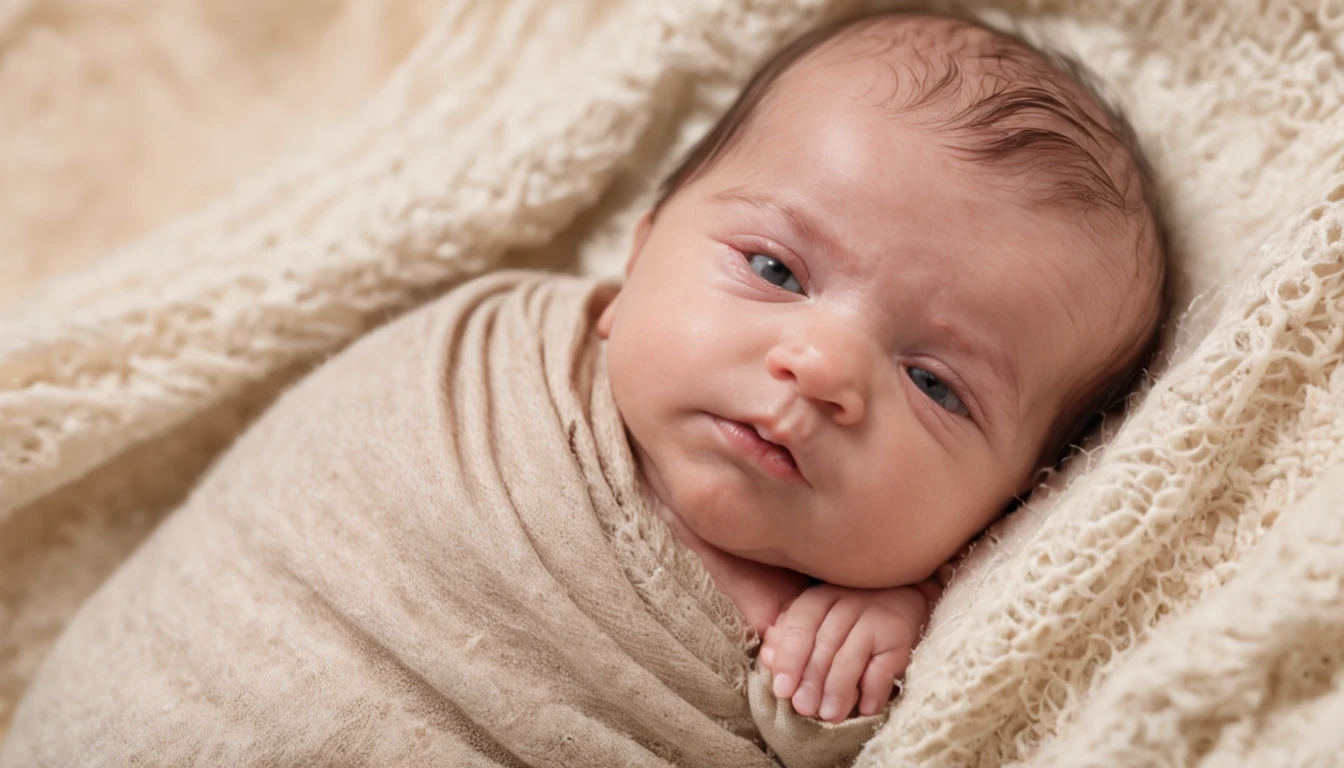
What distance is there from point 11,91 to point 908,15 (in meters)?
1.43

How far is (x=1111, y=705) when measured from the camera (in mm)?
1061

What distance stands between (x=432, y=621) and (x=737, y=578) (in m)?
0.36

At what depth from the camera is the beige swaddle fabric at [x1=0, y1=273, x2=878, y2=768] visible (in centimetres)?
118

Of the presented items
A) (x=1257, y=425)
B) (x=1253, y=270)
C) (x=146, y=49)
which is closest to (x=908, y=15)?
(x=1253, y=270)

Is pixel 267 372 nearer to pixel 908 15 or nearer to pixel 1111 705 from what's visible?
pixel 908 15

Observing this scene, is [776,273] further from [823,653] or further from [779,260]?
[823,653]

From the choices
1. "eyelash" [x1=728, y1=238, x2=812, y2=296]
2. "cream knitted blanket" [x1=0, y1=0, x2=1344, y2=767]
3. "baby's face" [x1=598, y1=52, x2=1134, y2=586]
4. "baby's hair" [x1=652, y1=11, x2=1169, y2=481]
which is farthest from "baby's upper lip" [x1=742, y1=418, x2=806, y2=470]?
"baby's hair" [x1=652, y1=11, x2=1169, y2=481]

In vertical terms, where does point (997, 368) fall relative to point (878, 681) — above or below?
above

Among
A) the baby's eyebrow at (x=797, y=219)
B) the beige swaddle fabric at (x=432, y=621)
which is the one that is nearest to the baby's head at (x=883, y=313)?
the baby's eyebrow at (x=797, y=219)

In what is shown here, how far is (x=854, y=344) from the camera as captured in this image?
1.18 metres

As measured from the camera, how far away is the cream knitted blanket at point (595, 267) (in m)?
1.14

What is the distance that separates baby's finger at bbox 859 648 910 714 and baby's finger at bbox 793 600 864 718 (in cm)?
2

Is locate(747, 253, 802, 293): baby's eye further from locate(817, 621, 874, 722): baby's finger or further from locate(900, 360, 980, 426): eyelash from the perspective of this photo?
locate(817, 621, 874, 722): baby's finger

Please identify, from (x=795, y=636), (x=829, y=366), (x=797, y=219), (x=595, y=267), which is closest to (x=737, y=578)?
(x=795, y=636)
